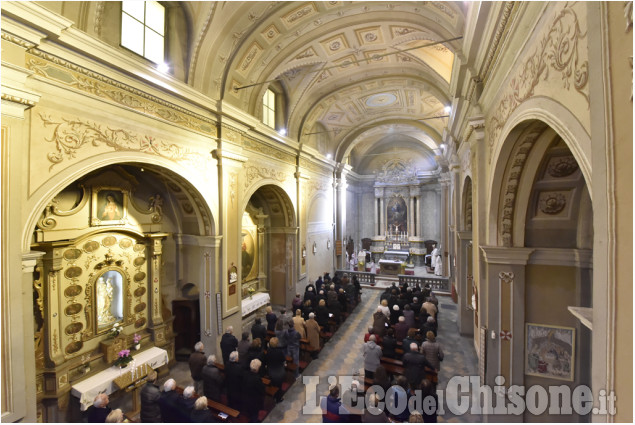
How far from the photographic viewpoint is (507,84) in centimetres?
370

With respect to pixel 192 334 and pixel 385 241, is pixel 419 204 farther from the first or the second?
pixel 192 334

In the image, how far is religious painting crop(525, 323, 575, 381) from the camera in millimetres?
4148

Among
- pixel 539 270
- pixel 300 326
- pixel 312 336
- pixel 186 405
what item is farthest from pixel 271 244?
pixel 539 270

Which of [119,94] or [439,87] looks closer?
[119,94]

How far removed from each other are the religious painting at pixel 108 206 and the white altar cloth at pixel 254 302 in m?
4.41

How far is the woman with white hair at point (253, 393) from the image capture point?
15.4ft

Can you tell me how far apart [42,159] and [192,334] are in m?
5.29

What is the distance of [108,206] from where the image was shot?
5793mm

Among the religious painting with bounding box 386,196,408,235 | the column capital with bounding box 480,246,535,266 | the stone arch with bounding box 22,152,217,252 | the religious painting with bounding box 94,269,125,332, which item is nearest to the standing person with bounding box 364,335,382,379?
the column capital with bounding box 480,246,535,266

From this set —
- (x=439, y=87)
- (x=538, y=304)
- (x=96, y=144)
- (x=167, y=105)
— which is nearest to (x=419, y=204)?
(x=439, y=87)

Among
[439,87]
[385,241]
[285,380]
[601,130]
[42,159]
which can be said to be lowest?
[285,380]

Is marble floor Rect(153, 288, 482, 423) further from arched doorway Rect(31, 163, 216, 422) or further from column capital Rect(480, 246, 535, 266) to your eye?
column capital Rect(480, 246, 535, 266)

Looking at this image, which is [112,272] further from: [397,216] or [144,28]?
[397,216]

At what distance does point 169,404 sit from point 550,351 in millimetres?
5790
